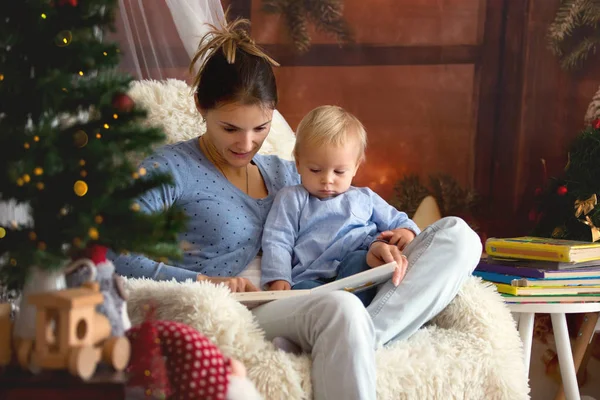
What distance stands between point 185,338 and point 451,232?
2.50ft

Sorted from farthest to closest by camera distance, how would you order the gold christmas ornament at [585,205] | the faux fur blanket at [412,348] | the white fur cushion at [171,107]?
the gold christmas ornament at [585,205]
the white fur cushion at [171,107]
the faux fur blanket at [412,348]

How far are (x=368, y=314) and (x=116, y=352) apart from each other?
1.98 feet

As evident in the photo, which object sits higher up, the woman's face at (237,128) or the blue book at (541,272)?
the woman's face at (237,128)

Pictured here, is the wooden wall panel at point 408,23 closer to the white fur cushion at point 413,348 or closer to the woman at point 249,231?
the woman at point 249,231

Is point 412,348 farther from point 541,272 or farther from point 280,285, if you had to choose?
point 541,272

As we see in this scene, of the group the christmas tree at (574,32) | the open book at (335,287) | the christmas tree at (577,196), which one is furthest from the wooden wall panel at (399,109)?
the open book at (335,287)

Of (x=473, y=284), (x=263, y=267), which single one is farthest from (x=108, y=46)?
(x=473, y=284)

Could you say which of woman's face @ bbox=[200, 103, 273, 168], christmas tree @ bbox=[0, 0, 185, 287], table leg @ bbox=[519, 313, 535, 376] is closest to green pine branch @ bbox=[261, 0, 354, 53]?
woman's face @ bbox=[200, 103, 273, 168]

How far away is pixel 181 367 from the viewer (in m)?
1.14

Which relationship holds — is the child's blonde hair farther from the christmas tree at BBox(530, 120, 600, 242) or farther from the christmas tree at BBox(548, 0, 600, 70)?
the christmas tree at BBox(548, 0, 600, 70)

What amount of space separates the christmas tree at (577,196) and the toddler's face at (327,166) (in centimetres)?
83

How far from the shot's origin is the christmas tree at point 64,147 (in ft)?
3.54

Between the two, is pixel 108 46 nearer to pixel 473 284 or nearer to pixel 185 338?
pixel 185 338

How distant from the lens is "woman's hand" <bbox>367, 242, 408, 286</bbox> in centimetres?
169
